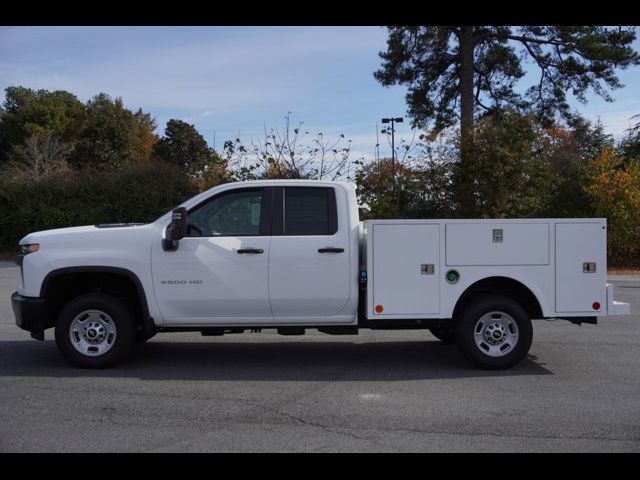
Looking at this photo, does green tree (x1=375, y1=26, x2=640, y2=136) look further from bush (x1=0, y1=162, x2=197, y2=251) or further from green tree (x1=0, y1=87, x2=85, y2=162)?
green tree (x1=0, y1=87, x2=85, y2=162)

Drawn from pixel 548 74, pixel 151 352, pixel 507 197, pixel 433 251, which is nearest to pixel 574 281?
pixel 433 251

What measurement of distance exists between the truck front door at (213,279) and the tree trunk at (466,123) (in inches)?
617

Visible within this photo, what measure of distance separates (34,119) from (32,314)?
48.4 meters

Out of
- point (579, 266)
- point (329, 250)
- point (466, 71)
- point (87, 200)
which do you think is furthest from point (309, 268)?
point (87, 200)

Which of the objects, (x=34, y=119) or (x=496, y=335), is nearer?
(x=496, y=335)

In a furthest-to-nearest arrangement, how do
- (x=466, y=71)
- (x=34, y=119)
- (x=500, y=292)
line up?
(x=34, y=119) < (x=466, y=71) < (x=500, y=292)

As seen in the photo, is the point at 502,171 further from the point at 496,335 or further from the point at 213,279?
the point at 213,279

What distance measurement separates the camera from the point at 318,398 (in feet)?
20.7

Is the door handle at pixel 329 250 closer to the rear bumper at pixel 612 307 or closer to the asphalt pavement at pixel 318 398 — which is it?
the asphalt pavement at pixel 318 398

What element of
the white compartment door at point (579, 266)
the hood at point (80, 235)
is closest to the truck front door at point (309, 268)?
the hood at point (80, 235)

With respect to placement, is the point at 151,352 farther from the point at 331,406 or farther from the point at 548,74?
the point at 548,74

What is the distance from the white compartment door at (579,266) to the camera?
7.23 meters

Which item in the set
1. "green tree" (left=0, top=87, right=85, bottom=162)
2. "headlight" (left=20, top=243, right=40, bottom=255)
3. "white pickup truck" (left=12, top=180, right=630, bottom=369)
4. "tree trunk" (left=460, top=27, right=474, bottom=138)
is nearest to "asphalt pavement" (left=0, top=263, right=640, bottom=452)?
"white pickup truck" (left=12, top=180, right=630, bottom=369)
